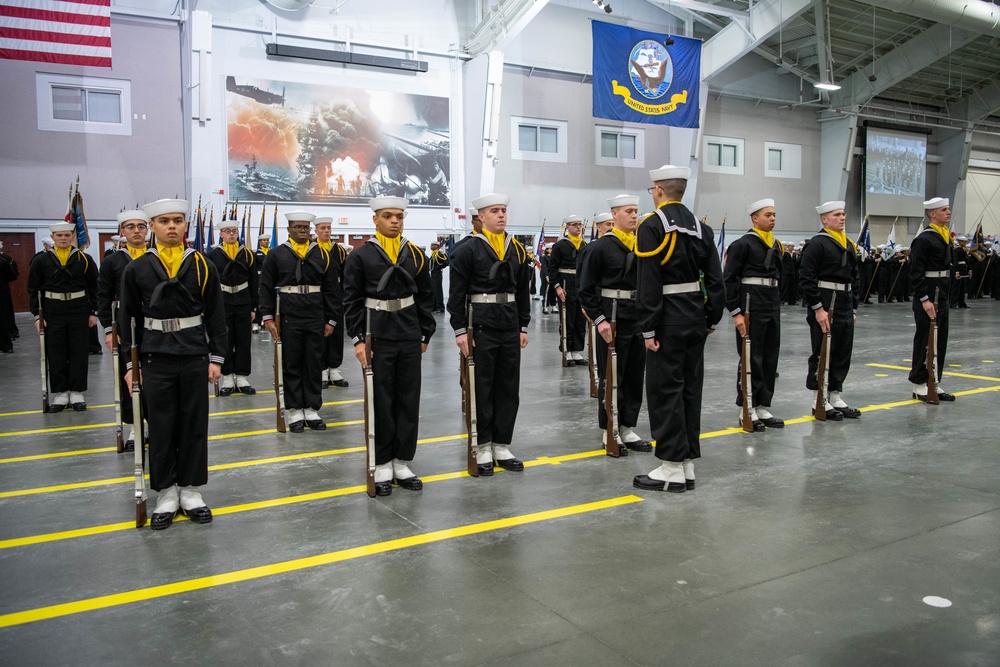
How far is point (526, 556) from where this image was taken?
Result: 443 cm

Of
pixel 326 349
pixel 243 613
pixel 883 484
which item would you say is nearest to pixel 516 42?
pixel 326 349

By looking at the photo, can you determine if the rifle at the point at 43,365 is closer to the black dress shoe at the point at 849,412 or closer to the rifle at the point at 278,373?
the rifle at the point at 278,373

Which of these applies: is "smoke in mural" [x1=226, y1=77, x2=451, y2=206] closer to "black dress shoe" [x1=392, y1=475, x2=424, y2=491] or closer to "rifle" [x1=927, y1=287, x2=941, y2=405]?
"rifle" [x1=927, y1=287, x2=941, y2=405]

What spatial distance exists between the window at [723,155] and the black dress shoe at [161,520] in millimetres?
26960

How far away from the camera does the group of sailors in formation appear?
16.8 ft

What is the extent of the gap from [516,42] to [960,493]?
2272 cm

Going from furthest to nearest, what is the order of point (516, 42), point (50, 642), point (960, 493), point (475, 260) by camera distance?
point (516, 42)
point (475, 260)
point (960, 493)
point (50, 642)

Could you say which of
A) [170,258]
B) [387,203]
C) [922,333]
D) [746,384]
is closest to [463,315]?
[387,203]

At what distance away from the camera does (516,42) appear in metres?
25.5

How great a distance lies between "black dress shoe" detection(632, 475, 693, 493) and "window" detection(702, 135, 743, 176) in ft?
83.2

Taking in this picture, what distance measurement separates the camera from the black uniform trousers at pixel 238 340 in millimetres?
9812

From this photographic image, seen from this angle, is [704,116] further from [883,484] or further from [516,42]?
[883,484]

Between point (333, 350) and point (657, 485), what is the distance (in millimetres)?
5969

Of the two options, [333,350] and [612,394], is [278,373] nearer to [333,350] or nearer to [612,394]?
[333,350]
